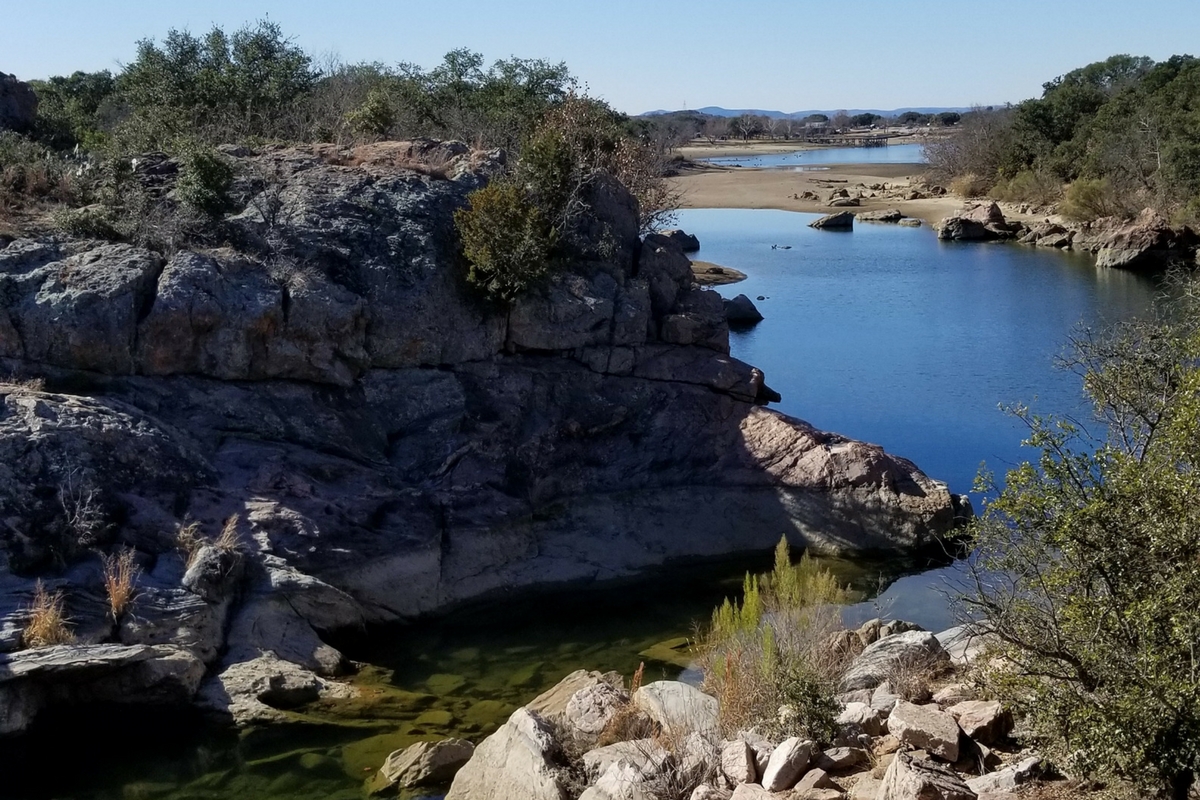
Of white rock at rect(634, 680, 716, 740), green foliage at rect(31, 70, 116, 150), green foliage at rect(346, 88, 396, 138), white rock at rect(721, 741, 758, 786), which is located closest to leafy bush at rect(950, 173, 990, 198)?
green foliage at rect(31, 70, 116, 150)

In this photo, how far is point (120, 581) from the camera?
556 inches

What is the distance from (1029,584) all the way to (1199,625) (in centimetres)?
A: 155

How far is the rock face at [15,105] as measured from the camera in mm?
27781

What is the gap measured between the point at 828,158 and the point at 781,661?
13162 centimetres

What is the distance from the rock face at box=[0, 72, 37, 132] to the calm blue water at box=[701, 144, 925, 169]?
89.6 meters

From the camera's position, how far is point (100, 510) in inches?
594

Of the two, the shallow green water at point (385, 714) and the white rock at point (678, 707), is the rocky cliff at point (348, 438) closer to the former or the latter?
the shallow green water at point (385, 714)

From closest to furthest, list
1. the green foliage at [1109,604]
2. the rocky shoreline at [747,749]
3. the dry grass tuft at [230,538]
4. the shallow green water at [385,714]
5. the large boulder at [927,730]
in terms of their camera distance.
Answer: the green foliage at [1109,604]
the rocky shoreline at [747,749]
the large boulder at [927,730]
the shallow green water at [385,714]
the dry grass tuft at [230,538]

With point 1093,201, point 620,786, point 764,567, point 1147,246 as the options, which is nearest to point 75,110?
point 764,567

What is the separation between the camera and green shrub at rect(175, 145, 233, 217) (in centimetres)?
1969

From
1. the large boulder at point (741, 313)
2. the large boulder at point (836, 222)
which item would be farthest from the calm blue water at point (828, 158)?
the large boulder at point (741, 313)

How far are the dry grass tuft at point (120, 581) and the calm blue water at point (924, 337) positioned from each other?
9.99 metres

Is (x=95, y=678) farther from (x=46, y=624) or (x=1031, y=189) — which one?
(x=1031, y=189)

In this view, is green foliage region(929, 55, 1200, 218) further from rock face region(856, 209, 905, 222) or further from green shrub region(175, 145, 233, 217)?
green shrub region(175, 145, 233, 217)
